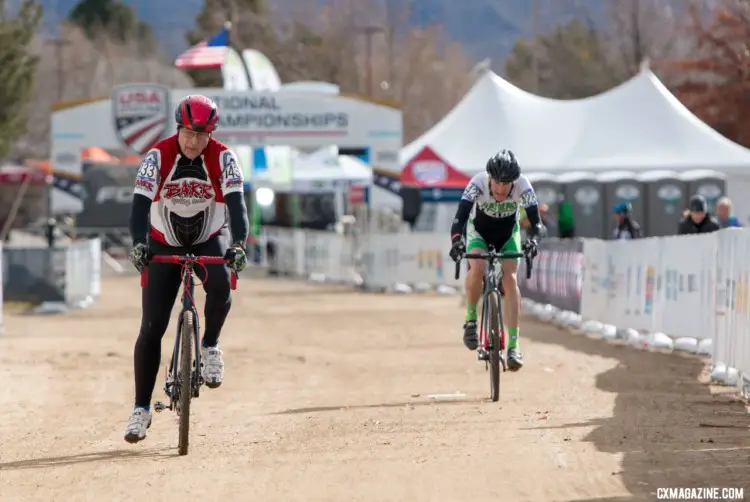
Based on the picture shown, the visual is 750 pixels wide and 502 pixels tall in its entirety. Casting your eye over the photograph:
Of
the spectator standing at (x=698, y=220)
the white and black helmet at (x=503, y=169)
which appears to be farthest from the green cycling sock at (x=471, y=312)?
the spectator standing at (x=698, y=220)

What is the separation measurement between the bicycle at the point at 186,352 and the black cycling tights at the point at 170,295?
0.17 ft

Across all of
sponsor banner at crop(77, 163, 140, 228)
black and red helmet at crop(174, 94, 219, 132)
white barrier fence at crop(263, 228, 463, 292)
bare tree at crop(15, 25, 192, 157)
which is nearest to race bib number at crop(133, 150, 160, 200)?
black and red helmet at crop(174, 94, 219, 132)

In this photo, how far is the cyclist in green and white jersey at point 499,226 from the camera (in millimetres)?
11430

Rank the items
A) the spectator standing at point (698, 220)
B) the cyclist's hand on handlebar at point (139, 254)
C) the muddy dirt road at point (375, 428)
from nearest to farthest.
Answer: the muddy dirt road at point (375, 428), the cyclist's hand on handlebar at point (139, 254), the spectator standing at point (698, 220)

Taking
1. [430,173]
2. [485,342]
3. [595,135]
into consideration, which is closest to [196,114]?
[485,342]

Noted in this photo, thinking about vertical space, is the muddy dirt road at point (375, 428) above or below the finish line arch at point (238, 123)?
below

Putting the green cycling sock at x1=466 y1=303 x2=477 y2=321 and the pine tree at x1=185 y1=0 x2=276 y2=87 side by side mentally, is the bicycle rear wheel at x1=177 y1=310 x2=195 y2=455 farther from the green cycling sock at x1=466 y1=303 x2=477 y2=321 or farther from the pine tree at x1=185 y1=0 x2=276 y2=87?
the pine tree at x1=185 y1=0 x2=276 y2=87

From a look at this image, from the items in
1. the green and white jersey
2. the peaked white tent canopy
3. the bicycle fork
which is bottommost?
the bicycle fork

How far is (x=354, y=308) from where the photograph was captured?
26734mm

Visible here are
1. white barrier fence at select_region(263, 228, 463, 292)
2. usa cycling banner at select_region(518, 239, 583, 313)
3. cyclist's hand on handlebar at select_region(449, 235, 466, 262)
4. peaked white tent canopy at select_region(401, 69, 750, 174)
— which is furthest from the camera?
peaked white tent canopy at select_region(401, 69, 750, 174)

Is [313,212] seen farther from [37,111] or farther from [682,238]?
[37,111]

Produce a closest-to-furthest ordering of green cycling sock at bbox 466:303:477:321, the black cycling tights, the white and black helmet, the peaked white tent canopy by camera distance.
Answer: the black cycling tights, the white and black helmet, green cycling sock at bbox 466:303:477:321, the peaked white tent canopy

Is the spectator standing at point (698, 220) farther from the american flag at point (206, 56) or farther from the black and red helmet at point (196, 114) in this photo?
the american flag at point (206, 56)

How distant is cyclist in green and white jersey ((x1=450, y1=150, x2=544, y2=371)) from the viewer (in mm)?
11430
